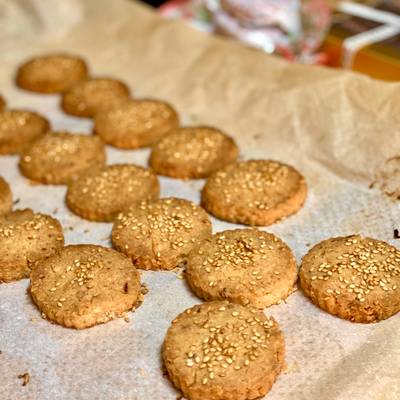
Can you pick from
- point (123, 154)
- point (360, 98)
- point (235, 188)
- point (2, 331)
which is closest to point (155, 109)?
point (123, 154)

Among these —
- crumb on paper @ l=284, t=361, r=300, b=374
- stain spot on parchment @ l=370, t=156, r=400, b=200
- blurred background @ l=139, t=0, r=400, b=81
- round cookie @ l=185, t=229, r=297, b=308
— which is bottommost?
crumb on paper @ l=284, t=361, r=300, b=374

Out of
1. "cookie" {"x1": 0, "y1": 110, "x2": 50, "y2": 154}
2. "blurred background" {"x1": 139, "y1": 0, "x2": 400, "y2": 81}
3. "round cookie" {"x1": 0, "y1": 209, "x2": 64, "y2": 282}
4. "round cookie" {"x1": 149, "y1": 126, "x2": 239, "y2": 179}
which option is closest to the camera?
"round cookie" {"x1": 0, "y1": 209, "x2": 64, "y2": 282}

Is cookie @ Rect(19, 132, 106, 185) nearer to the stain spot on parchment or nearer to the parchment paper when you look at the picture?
the parchment paper

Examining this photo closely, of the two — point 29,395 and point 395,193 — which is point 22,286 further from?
point 395,193

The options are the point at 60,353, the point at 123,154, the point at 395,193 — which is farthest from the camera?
the point at 123,154

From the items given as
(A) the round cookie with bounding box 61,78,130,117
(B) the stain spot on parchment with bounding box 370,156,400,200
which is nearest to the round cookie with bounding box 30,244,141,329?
(B) the stain spot on parchment with bounding box 370,156,400,200

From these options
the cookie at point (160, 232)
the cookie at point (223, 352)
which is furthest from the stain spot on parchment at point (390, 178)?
the cookie at point (223, 352)
